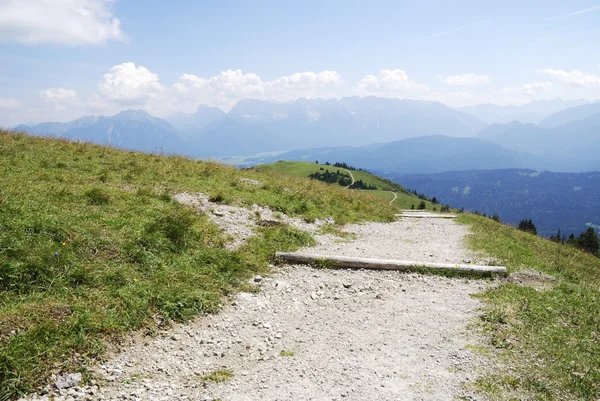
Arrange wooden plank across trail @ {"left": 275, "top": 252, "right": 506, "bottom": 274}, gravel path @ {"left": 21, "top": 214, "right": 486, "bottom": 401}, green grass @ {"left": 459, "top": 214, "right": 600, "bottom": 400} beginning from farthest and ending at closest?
wooden plank across trail @ {"left": 275, "top": 252, "right": 506, "bottom": 274} < green grass @ {"left": 459, "top": 214, "right": 600, "bottom": 400} < gravel path @ {"left": 21, "top": 214, "right": 486, "bottom": 401}

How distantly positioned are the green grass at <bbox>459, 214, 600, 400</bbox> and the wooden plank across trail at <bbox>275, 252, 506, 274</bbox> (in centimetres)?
100

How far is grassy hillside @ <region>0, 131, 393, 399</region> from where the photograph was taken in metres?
6.02

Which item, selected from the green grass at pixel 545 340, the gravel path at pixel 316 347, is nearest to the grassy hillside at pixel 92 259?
the gravel path at pixel 316 347

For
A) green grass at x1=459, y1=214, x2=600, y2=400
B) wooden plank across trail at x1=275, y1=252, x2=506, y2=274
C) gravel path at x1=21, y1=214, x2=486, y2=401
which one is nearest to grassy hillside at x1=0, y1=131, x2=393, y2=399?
gravel path at x1=21, y1=214, x2=486, y2=401

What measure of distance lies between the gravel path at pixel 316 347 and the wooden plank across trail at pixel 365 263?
64cm

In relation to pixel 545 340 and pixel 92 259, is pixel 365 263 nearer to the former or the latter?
pixel 545 340

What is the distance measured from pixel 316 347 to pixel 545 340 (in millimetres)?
4825

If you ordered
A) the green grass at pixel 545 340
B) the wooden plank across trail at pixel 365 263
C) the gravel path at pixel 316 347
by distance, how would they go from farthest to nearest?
1. the wooden plank across trail at pixel 365 263
2. the green grass at pixel 545 340
3. the gravel path at pixel 316 347

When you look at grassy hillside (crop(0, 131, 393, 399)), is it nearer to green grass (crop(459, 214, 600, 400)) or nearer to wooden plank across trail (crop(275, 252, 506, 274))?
wooden plank across trail (crop(275, 252, 506, 274))

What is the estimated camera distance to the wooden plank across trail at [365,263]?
11898 mm

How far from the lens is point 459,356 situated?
6.93 metres

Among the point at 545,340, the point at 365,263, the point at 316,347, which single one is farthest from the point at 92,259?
the point at 545,340

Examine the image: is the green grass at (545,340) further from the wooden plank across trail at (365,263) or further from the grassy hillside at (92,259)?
the grassy hillside at (92,259)

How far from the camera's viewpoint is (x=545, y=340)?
746 cm
